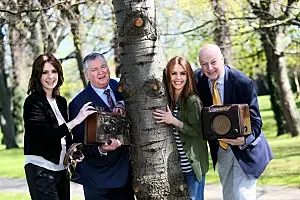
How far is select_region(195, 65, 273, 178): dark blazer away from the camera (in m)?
4.98

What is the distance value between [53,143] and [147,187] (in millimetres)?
862

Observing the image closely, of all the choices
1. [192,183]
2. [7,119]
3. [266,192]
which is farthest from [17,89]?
[192,183]

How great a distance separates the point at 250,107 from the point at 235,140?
36cm

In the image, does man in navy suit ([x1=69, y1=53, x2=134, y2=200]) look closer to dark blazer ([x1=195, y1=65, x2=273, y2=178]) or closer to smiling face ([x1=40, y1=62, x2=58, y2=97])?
smiling face ([x1=40, y1=62, x2=58, y2=97])

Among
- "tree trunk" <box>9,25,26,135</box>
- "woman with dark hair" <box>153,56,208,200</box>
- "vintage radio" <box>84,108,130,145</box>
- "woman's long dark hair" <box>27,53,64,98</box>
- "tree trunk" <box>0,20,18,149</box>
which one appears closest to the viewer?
"vintage radio" <box>84,108,130,145</box>

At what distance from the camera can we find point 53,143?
16.5 ft

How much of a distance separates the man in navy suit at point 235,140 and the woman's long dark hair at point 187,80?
17 cm

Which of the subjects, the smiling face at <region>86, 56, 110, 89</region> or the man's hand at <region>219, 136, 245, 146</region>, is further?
the smiling face at <region>86, 56, 110, 89</region>

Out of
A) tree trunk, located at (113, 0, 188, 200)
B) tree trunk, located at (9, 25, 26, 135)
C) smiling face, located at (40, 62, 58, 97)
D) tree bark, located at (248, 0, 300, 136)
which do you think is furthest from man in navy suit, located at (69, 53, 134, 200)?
tree trunk, located at (9, 25, 26, 135)

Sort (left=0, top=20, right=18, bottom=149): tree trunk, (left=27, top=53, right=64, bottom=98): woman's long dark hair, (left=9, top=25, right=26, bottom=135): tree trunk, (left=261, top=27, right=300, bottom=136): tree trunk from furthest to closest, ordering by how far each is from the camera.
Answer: (left=0, top=20, right=18, bottom=149): tree trunk, (left=9, top=25, right=26, bottom=135): tree trunk, (left=261, top=27, right=300, bottom=136): tree trunk, (left=27, top=53, right=64, bottom=98): woman's long dark hair

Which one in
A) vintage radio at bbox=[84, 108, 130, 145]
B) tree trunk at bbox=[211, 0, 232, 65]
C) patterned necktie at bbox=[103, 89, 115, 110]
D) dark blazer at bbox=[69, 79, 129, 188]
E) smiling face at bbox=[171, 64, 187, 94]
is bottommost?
dark blazer at bbox=[69, 79, 129, 188]

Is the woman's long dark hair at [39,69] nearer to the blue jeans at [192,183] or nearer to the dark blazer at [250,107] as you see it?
the dark blazer at [250,107]

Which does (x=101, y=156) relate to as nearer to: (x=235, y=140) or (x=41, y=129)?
(x=41, y=129)

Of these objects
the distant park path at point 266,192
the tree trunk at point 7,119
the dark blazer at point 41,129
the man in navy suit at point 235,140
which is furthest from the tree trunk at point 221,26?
the tree trunk at point 7,119
